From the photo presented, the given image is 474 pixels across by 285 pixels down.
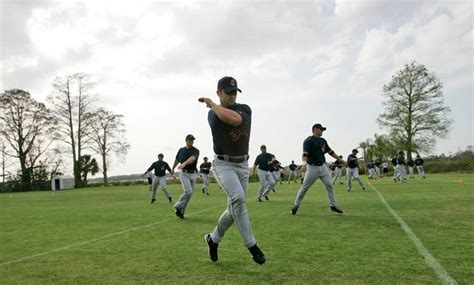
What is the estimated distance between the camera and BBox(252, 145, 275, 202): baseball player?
17344 mm

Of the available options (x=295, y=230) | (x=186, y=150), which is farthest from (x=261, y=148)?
(x=295, y=230)

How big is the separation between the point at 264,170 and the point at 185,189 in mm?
6172

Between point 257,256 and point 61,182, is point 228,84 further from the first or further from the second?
point 61,182

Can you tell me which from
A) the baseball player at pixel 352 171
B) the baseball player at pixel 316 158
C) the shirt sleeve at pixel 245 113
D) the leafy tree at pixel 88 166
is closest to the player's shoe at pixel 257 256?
the shirt sleeve at pixel 245 113

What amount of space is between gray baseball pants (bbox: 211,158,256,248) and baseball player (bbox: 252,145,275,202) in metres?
11.5

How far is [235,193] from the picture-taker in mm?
5352

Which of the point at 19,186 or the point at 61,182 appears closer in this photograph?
the point at 19,186

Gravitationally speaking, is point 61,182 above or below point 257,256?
above

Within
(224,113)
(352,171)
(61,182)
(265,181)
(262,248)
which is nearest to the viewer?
(224,113)

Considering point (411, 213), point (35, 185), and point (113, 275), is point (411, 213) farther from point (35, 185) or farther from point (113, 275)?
point (35, 185)

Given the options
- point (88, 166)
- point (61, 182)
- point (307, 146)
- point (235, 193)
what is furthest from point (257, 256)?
point (88, 166)

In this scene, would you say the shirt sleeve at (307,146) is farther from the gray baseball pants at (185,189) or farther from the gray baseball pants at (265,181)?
the gray baseball pants at (265,181)

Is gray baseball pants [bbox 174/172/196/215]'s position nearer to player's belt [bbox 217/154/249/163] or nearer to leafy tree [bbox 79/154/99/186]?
player's belt [bbox 217/154/249/163]

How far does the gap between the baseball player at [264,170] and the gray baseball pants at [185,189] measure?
16.8ft
